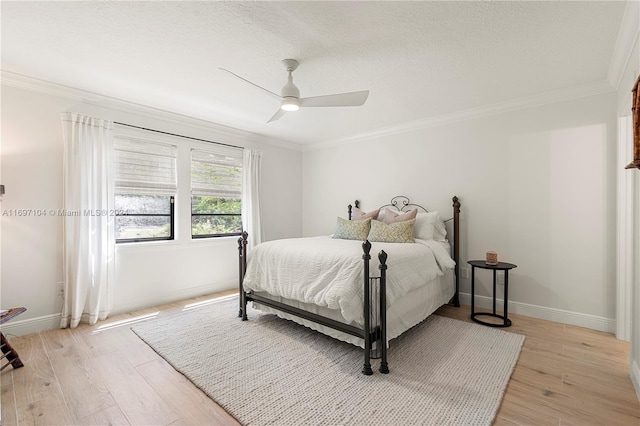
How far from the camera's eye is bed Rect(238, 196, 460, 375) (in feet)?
7.64

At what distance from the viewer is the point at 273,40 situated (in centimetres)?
227

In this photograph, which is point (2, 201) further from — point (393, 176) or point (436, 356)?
point (393, 176)

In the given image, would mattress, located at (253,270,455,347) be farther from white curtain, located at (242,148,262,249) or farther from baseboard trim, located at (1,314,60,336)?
baseboard trim, located at (1,314,60,336)

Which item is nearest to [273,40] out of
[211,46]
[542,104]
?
[211,46]

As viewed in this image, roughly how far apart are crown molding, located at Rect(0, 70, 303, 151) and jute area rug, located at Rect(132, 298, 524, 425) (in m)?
2.60

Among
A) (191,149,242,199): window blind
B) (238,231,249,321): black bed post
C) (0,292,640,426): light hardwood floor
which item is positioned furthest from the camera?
(191,149,242,199): window blind

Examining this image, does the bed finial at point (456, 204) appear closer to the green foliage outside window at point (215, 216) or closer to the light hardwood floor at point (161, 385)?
the light hardwood floor at point (161, 385)

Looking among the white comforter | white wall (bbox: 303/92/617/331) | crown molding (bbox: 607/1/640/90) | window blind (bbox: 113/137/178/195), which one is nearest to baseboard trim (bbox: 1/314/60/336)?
window blind (bbox: 113/137/178/195)

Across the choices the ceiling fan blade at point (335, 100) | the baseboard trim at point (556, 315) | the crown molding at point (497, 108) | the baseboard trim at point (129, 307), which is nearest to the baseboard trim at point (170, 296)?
the baseboard trim at point (129, 307)

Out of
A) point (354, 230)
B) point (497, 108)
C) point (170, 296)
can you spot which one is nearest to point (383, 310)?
point (354, 230)

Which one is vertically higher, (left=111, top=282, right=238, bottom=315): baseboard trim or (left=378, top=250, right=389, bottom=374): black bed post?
A: (left=378, top=250, right=389, bottom=374): black bed post

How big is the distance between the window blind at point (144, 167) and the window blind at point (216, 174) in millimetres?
317

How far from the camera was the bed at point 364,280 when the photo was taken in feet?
7.64

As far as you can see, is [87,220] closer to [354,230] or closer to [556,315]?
[354,230]
